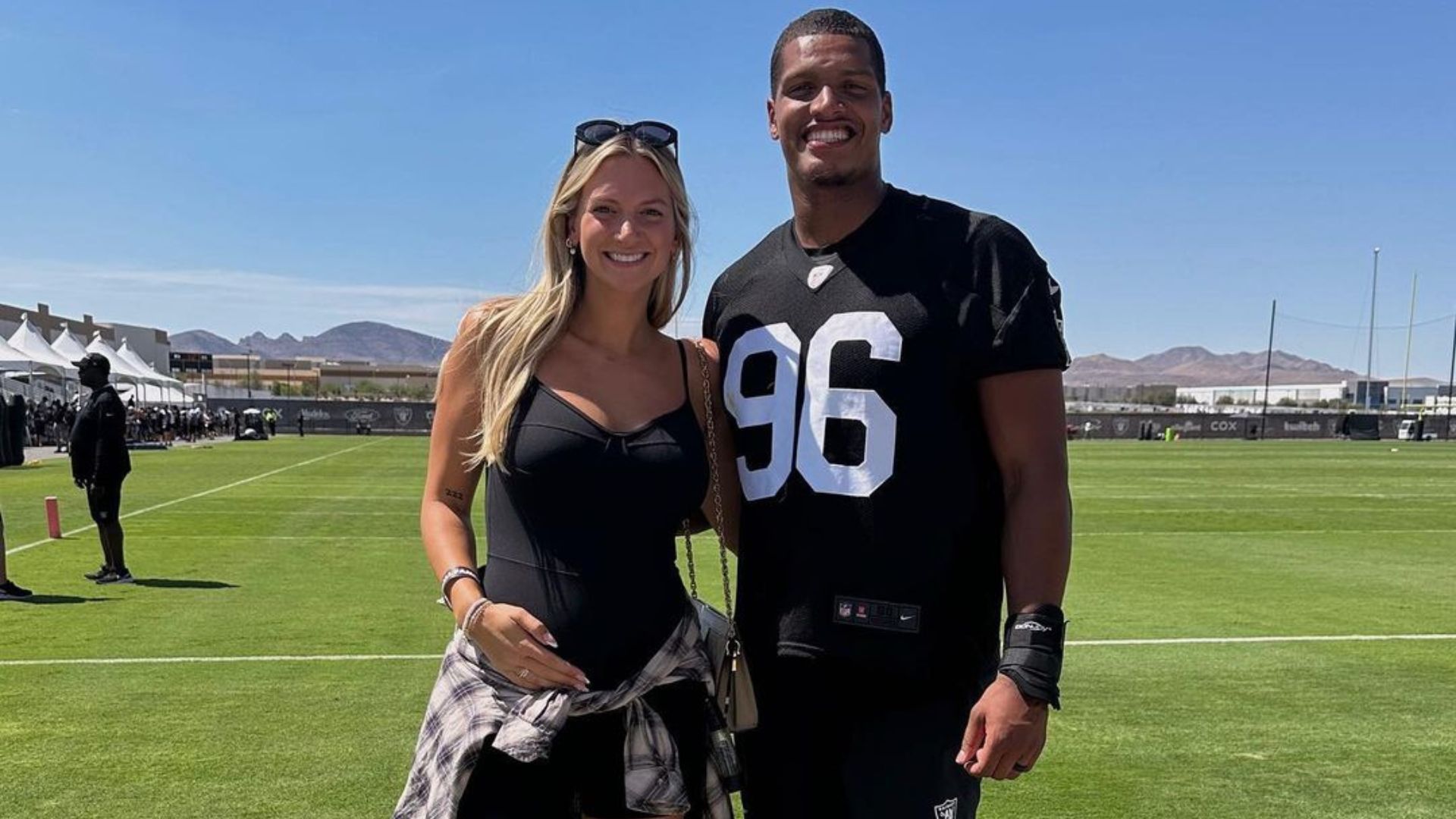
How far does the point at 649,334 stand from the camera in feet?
8.80

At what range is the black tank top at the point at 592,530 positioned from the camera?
92.3 inches

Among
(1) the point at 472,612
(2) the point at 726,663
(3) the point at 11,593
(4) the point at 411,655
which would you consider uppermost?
(1) the point at 472,612

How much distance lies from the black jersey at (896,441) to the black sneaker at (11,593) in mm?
8900

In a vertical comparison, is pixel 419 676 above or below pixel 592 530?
below

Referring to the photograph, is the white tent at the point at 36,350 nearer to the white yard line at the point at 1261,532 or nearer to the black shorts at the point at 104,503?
the black shorts at the point at 104,503

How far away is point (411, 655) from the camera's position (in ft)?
23.0

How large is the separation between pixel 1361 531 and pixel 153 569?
583 inches

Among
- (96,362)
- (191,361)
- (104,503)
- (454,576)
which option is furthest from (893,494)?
(191,361)

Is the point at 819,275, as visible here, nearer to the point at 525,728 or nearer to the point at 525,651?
the point at 525,651

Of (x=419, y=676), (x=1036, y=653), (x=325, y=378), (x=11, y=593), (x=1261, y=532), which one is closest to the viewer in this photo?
(x=1036, y=653)

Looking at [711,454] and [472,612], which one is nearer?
[472,612]

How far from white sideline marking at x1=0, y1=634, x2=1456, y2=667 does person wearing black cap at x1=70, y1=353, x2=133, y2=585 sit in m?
3.43

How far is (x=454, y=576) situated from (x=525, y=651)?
285 mm

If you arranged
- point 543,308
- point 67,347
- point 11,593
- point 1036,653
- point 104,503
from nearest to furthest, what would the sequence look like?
point 1036,653
point 543,308
point 11,593
point 104,503
point 67,347
